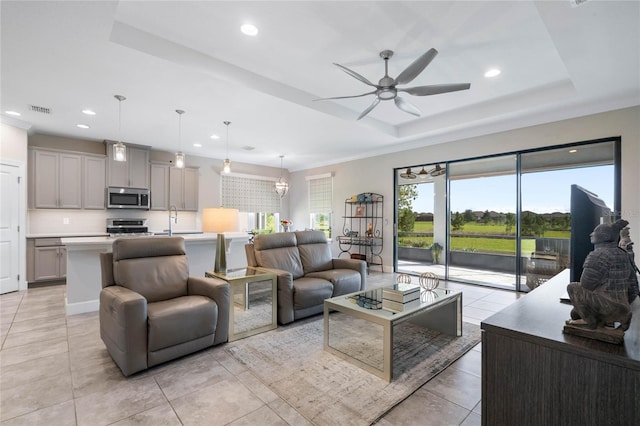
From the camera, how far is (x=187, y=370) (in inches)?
93.6

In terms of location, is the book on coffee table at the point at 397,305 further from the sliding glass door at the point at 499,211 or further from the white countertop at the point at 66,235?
the white countertop at the point at 66,235

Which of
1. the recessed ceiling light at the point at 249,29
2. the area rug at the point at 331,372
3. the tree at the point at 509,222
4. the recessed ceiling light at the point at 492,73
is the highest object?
the recessed ceiling light at the point at 249,29

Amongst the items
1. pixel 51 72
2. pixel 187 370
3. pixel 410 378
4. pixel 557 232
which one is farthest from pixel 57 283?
pixel 557 232

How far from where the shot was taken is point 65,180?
18.5ft

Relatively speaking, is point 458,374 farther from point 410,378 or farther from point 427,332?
point 427,332

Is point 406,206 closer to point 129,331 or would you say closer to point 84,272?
point 129,331

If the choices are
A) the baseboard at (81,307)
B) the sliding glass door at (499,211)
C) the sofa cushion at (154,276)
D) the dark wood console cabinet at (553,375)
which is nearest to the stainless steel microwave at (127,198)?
the baseboard at (81,307)

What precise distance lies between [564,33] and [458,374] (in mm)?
2927

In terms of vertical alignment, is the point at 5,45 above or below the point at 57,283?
above

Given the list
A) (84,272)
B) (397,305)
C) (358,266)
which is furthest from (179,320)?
(358,266)

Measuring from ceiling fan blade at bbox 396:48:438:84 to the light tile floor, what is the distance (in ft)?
8.39

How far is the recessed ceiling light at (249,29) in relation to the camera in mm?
2723

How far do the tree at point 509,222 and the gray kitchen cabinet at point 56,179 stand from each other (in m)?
7.86

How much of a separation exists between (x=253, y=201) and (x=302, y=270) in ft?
15.6
